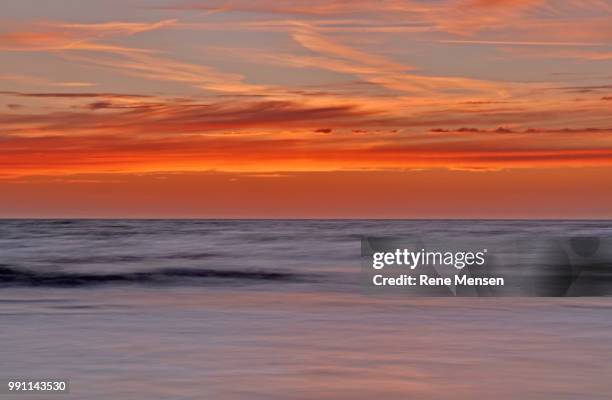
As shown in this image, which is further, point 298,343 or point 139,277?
point 139,277

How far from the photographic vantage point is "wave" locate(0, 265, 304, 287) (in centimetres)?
2423

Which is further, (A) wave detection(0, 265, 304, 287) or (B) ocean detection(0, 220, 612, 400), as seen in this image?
(A) wave detection(0, 265, 304, 287)

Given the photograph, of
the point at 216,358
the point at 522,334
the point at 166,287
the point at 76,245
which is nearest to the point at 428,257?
the point at 166,287

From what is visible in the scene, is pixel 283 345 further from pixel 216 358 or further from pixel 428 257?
pixel 428 257

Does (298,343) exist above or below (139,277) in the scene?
below

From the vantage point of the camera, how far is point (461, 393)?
9.27 meters

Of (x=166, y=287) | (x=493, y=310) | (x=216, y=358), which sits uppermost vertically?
(x=166, y=287)

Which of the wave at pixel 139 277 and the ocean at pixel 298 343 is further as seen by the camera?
the wave at pixel 139 277

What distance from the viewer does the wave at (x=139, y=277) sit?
24.2m

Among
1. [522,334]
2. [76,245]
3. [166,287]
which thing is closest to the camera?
[522,334]

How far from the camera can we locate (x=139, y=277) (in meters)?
26.7

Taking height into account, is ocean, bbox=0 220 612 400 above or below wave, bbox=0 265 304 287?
below

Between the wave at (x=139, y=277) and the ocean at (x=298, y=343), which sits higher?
the wave at (x=139, y=277)

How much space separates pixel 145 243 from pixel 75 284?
89.9 ft
